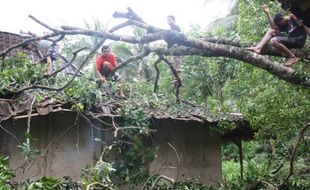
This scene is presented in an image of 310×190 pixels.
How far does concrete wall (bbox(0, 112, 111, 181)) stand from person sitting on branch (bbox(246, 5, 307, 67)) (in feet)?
11.1

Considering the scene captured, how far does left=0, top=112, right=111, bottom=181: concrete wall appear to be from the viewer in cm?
654

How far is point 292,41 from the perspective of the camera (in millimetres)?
5453

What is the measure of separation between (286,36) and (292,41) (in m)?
0.10

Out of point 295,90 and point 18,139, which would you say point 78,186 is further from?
point 295,90

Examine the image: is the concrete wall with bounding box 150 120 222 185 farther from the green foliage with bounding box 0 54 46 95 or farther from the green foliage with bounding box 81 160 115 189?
the green foliage with bounding box 81 160 115 189

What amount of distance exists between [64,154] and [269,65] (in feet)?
12.4

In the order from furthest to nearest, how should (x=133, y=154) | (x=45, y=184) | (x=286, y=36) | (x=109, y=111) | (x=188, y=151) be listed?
1. (x=188, y=151)
2. (x=133, y=154)
3. (x=109, y=111)
4. (x=286, y=36)
5. (x=45, y=184)

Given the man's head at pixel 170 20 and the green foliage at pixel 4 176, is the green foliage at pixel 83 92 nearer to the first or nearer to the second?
the green foliage at pixel 4 176

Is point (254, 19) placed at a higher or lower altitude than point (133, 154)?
higher

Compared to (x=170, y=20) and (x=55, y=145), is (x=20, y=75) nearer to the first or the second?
(x=55, y=145)

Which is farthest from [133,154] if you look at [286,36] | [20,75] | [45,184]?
[286,36]

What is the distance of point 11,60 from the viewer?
22.3 ft

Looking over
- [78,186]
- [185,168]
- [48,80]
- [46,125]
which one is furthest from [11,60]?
[185,168]

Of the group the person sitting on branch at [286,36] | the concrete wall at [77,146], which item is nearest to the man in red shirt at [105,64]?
the concrete wall at [77,146]
